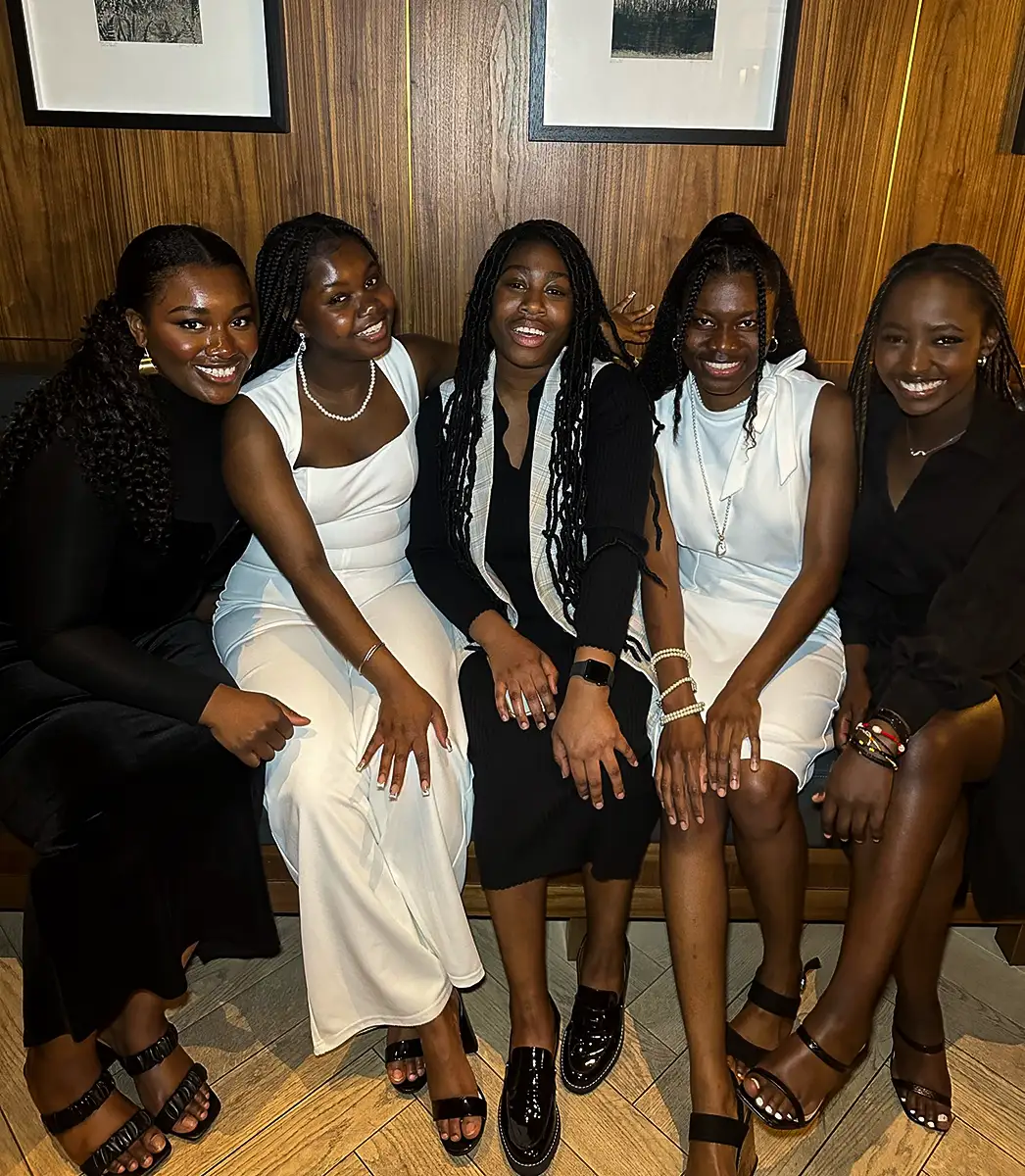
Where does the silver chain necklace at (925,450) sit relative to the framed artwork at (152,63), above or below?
below

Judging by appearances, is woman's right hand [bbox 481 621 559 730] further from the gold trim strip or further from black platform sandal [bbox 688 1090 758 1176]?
the gold trim strip

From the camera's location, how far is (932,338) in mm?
1529

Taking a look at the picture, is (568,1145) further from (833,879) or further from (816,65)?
(816,65)

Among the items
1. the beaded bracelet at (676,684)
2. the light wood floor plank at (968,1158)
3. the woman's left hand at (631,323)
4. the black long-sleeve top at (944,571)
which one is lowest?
the light wood floor plank at (968,1158)

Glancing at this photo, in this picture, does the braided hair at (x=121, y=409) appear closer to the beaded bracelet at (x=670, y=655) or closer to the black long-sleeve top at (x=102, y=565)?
the black long-sleeve top at (x=102, y=565)

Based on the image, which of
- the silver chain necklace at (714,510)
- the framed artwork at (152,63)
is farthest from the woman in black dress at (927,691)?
the framed artwork at (152,63)

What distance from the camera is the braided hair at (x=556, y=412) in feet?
5.53

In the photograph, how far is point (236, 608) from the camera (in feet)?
5.87

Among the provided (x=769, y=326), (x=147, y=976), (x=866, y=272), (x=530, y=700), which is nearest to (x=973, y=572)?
(x=769, y=326)

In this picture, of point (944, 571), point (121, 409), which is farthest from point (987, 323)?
point (121, 409)

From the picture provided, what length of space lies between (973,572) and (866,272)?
1.04 meters

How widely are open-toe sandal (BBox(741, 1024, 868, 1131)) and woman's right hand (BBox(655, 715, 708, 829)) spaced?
36 centimetres

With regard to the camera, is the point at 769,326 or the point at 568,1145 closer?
the point at 568,1145

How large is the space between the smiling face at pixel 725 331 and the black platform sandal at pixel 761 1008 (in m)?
1.06
